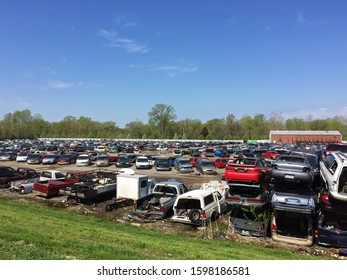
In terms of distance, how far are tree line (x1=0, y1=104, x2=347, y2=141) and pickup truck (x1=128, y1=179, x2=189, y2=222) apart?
110 metres

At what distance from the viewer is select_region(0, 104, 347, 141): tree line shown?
133 m

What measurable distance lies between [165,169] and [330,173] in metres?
23.7

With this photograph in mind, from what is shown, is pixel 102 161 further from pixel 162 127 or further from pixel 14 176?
pixel 162 127

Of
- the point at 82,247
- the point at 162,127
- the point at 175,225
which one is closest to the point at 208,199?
the point at 175,225

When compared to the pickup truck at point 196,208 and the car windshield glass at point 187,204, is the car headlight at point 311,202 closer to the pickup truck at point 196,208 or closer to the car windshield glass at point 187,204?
the pickup truck at point 196,208

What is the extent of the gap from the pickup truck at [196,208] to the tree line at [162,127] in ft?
365

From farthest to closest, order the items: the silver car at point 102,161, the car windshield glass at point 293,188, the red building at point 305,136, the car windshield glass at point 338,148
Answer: the red building at point 305,136
the silver car at point 102,161
the car windshield glass at point 338,148
the car windshield glass at point 293,188

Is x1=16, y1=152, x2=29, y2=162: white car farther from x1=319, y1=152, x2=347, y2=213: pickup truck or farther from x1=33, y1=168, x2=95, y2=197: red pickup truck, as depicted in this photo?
x1=319, y1=152, x2=347, y2=213: pickup truck

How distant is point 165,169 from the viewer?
3422 centimetres

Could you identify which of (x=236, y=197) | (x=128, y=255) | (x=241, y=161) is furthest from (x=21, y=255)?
(x=241, y=161)

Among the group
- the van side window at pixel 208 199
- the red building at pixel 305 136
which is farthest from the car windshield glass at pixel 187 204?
the red building at pixel 305 136

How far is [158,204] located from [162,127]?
12783cm

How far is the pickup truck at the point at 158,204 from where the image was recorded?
45.8 ft

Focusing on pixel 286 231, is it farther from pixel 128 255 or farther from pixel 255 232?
pixel 128 255
